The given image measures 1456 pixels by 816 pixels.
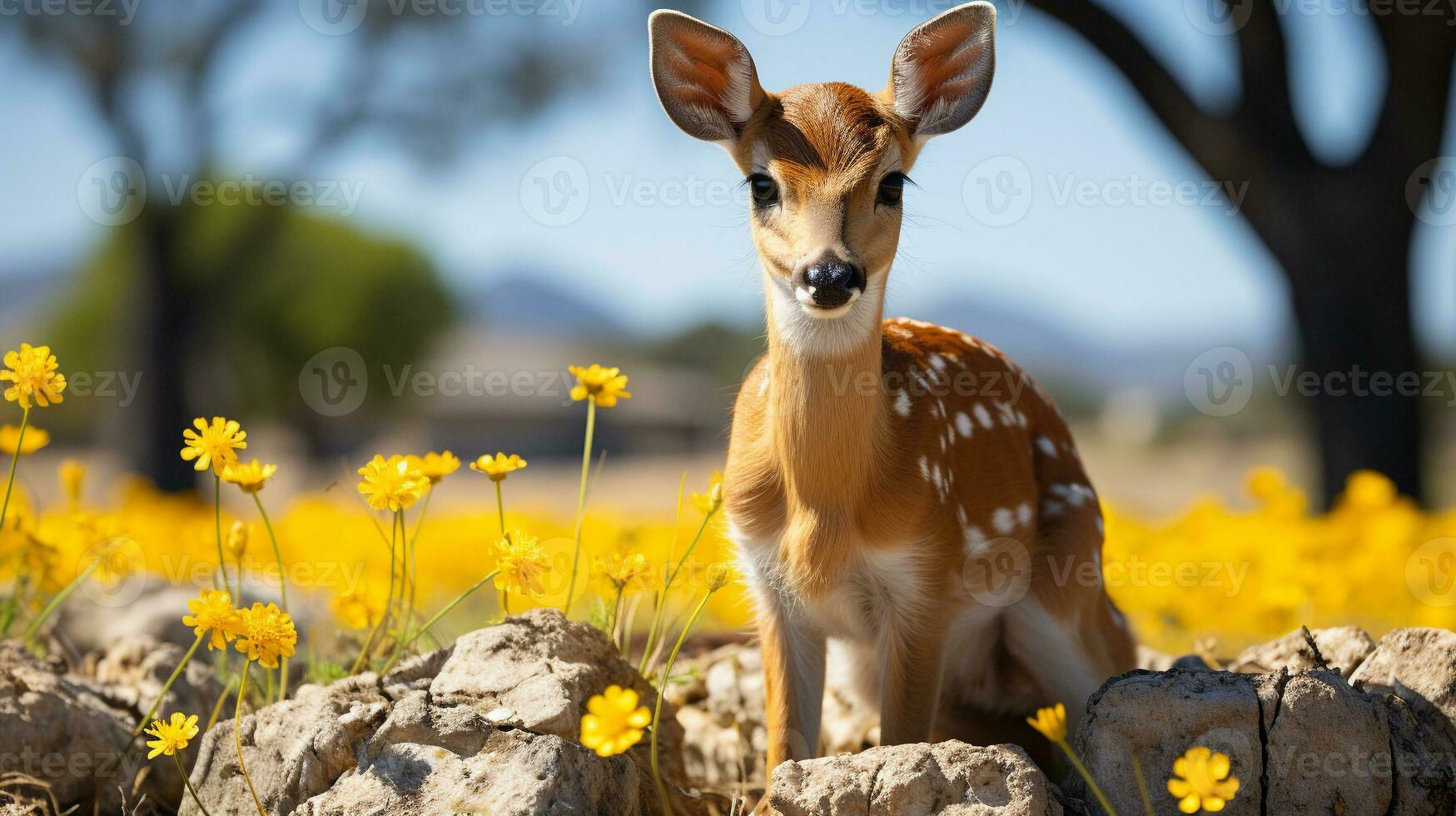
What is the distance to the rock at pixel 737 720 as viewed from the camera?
13.9ft

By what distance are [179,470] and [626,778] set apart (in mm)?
12515

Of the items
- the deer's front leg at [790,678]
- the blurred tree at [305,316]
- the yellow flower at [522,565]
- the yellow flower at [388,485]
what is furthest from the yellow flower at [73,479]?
the blurred tree at [305,316]

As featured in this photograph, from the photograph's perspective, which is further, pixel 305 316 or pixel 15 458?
pixel 305 316

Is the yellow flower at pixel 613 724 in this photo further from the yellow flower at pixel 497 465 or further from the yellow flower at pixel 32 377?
the yellow flower at pixel 32 377

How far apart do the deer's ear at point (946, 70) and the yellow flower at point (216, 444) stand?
6.62 feet

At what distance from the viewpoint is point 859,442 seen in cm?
337

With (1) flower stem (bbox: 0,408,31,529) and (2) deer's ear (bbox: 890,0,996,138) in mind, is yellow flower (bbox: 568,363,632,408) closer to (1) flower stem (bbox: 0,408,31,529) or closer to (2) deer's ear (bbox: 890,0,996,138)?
(2) deer's ear (bbox: 890,0,996,138)

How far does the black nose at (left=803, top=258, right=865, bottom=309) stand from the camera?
301cm

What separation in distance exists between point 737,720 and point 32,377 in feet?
8.24

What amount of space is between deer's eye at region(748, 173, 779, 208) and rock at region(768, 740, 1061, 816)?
4.81ft

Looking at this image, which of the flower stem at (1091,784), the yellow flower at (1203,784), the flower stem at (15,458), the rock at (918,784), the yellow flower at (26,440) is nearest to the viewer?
the yellow flower at (1203,784)

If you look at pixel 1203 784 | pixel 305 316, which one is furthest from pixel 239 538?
pixel 305 316

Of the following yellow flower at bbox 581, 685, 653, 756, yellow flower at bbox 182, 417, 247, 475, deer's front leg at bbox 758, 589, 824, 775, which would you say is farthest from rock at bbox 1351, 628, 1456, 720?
yellow flower at bbox 182, 417, 247, 475

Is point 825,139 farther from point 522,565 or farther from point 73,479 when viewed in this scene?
point 73,479
